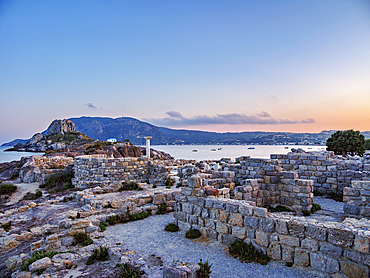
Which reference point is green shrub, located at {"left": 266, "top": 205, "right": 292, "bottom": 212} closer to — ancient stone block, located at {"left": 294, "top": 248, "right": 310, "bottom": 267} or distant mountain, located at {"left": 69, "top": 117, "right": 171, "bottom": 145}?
ancient stone block, located at {"left": 294, "top": 248, "right": 310, "bottom": 267}

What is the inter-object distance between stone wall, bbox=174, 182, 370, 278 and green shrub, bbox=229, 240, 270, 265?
0.13 meters

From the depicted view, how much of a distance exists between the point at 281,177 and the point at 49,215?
12.1 metres

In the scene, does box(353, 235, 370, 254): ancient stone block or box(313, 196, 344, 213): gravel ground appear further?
box(313, 196, 344, 213): gravel ground

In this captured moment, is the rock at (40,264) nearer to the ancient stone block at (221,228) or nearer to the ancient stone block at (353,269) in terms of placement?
the ancient stone block at (221,228)

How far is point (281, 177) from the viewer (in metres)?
11.5

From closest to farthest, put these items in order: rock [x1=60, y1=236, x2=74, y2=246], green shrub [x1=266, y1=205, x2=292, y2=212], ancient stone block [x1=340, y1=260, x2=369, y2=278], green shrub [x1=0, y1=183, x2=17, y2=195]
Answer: ancient stone block [x1=340, y1=260, x2=369, y2=278]
rock [x1=60, y1=236, x2=74, y2=246]
green shrub [x1=266, y1=205, x2=292, y2=212]
green shrub [x1=0, y1=183, x2=17, y2=195]

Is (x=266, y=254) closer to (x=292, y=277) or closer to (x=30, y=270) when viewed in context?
(x=292, y=277)

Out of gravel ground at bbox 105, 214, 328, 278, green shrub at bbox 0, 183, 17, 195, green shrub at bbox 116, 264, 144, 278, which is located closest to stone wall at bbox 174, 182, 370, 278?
gravel ground at bbox 105, 214, 328, 278

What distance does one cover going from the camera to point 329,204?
12.0 meters

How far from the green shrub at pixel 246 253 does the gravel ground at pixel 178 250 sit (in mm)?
142

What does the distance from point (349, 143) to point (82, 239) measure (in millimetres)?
37806

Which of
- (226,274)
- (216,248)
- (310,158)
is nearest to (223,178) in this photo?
(216,248)

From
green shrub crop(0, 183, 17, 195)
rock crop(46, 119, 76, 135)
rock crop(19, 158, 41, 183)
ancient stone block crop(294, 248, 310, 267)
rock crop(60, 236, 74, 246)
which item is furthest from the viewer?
rock crop(46, 119, 76, 135)

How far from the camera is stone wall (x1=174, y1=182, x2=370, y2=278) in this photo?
4750 mm
